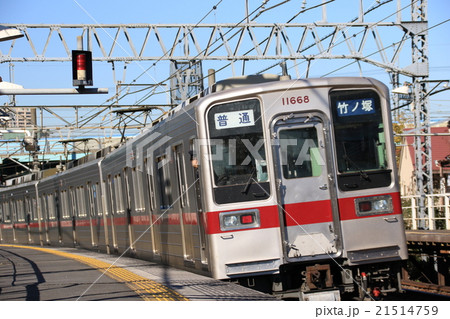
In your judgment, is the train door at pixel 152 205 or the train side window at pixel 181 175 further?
the train door at pixel 152 205

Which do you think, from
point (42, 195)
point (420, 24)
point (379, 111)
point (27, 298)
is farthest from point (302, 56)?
point (27, 298)

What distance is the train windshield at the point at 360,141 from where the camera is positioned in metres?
8.91

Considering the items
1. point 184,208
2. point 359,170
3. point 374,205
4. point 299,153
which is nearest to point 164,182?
point 184,208

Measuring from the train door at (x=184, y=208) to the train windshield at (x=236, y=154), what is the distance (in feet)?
4.03

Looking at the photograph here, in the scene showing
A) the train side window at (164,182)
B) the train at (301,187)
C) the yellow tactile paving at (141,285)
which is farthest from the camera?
the train side window at (164,182)

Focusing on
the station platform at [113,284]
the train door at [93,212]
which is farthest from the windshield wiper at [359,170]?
the train door at [93,212]

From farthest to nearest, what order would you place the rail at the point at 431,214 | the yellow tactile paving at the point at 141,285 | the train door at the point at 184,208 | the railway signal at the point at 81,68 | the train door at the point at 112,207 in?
the rail at the point at 431,214 → the train door at the point at 112,207 → the railway signal at the point at 81,68 → the train door at the point at 184,208 → the yellow tactile paving at the point at 141,285

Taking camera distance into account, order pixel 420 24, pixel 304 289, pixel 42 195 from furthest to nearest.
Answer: pixel 42 195
pixel 420 24
pixel 304 289

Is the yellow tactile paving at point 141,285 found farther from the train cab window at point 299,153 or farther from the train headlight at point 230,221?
the train cab window at point 299,153

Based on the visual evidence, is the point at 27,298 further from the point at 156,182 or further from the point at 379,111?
the point at 379,111

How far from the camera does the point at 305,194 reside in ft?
28.9

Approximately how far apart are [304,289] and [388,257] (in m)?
1.08

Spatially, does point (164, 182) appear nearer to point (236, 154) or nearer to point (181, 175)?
point (181, 175)

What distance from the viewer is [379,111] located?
903 cm
